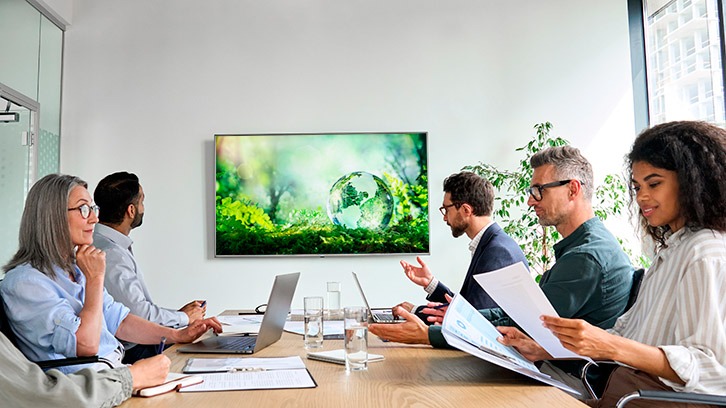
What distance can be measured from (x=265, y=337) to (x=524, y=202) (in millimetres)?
3036

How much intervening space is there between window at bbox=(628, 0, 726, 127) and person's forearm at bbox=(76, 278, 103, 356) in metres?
3.68

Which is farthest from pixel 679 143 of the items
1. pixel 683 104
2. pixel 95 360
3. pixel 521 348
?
pixel 683 104

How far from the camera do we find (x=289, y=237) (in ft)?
14.4

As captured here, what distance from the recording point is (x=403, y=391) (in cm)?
127

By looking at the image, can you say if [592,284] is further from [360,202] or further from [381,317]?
[360,202]

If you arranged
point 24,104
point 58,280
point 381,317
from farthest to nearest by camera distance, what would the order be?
point 24,104 → point 381,317 → point 58,280

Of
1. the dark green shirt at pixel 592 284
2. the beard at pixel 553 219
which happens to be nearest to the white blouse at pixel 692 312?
the dark green shirt at pixel 592 284

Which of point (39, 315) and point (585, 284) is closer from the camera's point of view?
point (39, 315)

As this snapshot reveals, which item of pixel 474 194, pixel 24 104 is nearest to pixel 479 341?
pixel 474 194

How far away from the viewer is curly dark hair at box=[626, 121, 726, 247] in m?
1.42

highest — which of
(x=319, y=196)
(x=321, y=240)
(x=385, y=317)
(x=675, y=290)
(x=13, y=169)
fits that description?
(x=13, y=169)

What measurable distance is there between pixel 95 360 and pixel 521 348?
1.11 meters

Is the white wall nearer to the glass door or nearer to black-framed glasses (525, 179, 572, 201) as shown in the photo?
the glass door

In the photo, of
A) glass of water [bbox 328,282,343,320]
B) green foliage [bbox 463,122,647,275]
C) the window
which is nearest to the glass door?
glass of water [bbox 328,282,343,320]
